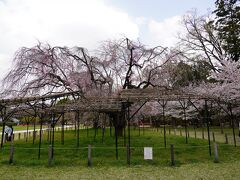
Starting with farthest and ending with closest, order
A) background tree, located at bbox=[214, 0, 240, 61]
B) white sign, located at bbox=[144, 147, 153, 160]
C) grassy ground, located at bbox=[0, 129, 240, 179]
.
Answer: background tree, located at bbox=[214, 0, 240, 61]
white sign, located at bbox=[144, 147, 153, 160]
grassy ground, located at bbox=[0, 129, 240, 179]

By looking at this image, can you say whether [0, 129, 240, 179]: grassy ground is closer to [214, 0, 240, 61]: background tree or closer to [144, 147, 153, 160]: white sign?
[144, 147, 153, 160]: white sign

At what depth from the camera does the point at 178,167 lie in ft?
28.3

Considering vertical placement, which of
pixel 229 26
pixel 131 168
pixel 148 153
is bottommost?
pixel 131 168

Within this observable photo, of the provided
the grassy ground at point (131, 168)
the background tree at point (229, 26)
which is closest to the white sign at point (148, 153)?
the grassy ground at point (131, 168)

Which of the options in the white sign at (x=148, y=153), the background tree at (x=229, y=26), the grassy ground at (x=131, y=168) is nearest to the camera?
the grassy ground at (x=131, y=168)

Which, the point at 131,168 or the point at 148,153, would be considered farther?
the point at 148,153

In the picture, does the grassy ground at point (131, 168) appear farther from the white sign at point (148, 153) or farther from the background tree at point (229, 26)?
the background tree at point (229, 26)

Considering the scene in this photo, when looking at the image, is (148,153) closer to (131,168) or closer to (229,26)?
(131,168)

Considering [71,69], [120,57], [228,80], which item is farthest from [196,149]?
[71,69]

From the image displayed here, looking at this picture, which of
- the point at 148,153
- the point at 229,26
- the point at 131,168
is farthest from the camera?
the point at 229,26

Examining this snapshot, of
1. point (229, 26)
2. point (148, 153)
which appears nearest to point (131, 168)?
point (148, 153)

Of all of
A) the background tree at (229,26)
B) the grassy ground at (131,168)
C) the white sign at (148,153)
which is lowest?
the grassy ground at (131,168)

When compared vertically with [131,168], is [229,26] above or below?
above

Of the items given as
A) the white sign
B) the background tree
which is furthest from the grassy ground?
the background tree
